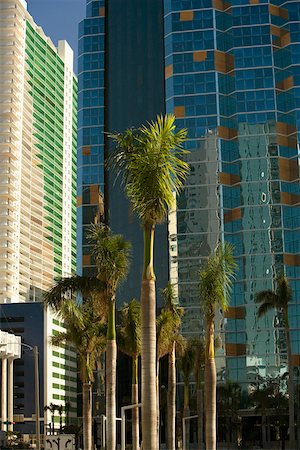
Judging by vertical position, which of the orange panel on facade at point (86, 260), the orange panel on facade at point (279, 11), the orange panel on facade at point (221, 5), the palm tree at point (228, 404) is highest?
the orange panel on facade at point (221, 5)

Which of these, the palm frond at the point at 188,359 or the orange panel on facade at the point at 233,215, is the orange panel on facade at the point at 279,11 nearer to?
the orange panel on facade at the point at 233,215

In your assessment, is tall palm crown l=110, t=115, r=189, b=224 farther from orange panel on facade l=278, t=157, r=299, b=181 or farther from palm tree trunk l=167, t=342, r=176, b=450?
orange panel on facade l=278, t=157, r=299, b=181

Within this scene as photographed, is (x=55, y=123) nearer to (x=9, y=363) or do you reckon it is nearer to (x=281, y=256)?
(x=9, y=363)

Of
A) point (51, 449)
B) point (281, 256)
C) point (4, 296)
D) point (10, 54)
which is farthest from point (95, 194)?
point (51, 449)

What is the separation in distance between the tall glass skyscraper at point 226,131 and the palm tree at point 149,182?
72.9m

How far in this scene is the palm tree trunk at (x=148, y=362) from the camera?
75.9 feet

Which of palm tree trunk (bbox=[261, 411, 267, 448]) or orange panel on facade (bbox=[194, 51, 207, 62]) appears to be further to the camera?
orange panel on facade (bbox=[194, 51, 207, 62])

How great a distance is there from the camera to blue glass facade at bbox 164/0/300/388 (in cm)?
10206

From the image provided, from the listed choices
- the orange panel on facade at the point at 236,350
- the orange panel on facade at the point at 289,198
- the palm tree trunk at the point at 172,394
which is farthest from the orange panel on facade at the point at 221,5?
the palm tree trunk at the point at 172,394

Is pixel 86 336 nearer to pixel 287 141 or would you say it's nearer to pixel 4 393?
pixel 287 141

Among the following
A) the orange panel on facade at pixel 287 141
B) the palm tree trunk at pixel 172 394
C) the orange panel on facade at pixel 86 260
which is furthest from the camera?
the orange panel on facade at pixel 86 260

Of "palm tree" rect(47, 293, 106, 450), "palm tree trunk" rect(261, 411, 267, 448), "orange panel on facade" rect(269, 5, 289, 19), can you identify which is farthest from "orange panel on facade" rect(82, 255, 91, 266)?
"palm tree" rect(47, 293, 106, 450)

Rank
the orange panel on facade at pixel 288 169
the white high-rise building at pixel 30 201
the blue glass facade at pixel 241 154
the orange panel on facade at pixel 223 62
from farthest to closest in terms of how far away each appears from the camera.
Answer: the white high-rise building at pixel 30 201 → the orange panel on facade at pixel 223 62 → the orange panel on facade at pixel 288 169 → the blue glass facade at pixel 241 154

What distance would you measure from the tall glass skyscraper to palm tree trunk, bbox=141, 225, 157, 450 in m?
74.4
